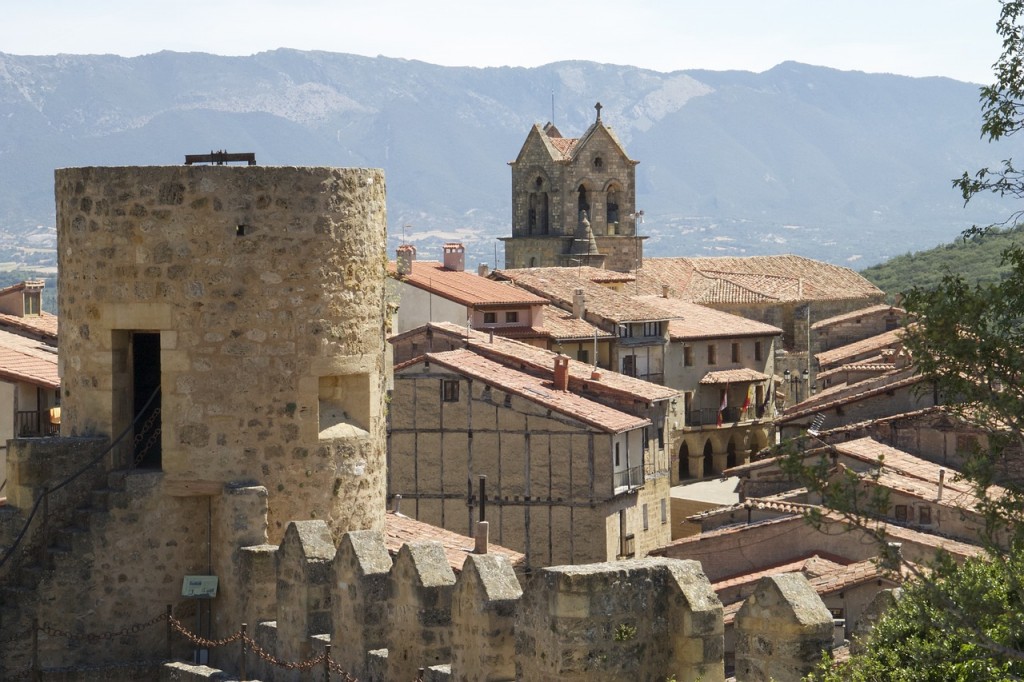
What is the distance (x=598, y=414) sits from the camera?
161 ft

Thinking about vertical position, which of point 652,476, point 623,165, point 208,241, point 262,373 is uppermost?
point 623,165

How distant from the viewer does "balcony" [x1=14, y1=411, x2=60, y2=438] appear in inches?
1330

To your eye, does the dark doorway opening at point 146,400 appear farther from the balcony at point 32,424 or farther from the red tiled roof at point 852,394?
the red tiled roof at point 852,394

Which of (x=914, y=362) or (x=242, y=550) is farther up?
(x=914, y=362)

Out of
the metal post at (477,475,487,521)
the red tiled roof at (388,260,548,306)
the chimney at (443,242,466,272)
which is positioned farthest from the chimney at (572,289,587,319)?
the metal post at (477,475,487,521)

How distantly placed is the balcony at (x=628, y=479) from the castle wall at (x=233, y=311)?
31.2 meters

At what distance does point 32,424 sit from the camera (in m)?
34.2

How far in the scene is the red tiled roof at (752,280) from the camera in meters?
93.1

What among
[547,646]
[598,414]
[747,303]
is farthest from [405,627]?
[747,303]

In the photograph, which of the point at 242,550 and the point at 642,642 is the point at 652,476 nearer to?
the point at 242,550

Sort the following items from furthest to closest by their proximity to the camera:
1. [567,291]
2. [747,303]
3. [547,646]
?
1. [747,303]
2. [567,291]
3. [547,646]

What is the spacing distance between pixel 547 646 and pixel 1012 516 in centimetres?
342

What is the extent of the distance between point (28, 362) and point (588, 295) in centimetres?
3738

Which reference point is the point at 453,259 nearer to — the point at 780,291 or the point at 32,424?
the point at 780,291
